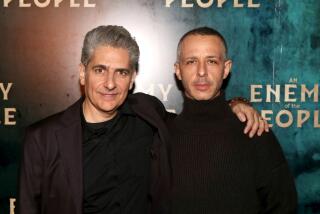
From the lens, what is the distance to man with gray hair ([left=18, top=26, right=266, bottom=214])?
1.78m

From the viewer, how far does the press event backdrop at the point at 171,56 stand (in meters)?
2.61

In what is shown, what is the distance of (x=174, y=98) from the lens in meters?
2.68

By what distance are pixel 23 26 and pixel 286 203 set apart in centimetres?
205

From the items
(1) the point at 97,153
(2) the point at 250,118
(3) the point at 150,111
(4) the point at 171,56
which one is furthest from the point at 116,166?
(4) the point at 171,56

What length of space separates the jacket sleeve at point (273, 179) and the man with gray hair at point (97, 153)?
459 millimetres

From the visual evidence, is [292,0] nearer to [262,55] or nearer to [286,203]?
[262,55]

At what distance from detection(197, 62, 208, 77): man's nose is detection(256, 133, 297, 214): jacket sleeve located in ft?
1.38

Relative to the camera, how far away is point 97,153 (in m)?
1.86

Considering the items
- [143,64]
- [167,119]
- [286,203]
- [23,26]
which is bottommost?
[286,203]

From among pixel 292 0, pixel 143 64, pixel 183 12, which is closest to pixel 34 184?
pixel 143 64

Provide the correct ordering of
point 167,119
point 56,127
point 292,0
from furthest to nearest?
point 292,0
point 167,119
point 56,127

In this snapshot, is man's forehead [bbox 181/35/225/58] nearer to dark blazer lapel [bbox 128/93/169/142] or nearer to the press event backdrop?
dark blazer lapel [bbox 128/93/169/142]

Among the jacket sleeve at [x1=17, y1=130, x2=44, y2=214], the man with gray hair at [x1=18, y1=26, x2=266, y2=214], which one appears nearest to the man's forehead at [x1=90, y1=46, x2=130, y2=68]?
the man with gray hair at [x1=18, y1=26, x2=266, y2=214]

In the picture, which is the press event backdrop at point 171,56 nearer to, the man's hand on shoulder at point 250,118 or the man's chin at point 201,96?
the man's hand on shoulder at point 250,118
